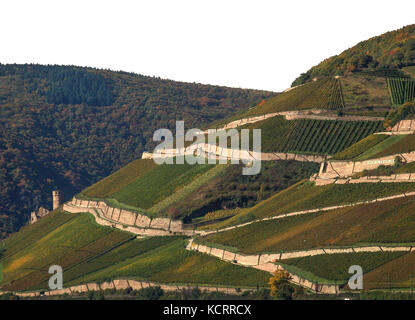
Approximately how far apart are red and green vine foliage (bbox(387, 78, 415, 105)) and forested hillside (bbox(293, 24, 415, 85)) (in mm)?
3518

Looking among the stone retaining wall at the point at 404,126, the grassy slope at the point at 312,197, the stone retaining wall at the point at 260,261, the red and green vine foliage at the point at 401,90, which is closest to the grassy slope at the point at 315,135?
the red and green vine foliage at the point at 401,90

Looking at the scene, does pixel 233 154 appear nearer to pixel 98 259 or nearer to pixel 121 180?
pixel 98 259

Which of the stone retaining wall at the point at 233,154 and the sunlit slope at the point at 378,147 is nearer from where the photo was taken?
the sunlit slope at the point at 378,147

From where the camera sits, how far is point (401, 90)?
149 meters

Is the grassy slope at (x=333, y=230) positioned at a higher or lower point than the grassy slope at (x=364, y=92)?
lower

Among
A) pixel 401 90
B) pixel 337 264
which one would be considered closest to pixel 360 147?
pixel 401 90

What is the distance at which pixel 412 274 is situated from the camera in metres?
93.5

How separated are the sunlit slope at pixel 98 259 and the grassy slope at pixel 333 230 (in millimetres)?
3628

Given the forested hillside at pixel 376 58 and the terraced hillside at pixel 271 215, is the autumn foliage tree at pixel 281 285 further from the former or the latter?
the forested hillside at pixel 376 58

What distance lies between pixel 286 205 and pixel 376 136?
15184mm

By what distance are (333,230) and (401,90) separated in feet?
151

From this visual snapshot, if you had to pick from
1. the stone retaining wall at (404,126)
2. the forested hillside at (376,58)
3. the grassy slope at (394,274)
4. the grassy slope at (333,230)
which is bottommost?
the grassy slope at (394,274)

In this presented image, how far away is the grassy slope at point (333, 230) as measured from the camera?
102625mm

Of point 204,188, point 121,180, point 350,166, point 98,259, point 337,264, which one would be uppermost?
point 350,166
